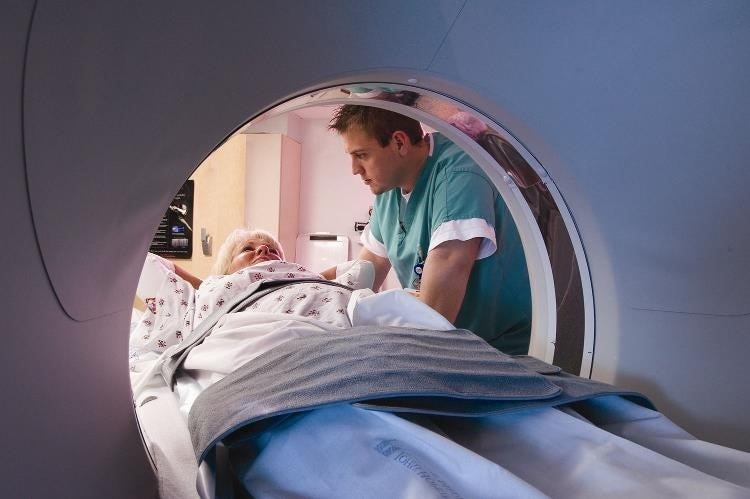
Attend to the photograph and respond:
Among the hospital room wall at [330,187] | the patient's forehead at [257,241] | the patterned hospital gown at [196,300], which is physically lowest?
the patterned hospital gown at [196,300]

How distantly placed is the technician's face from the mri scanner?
444 mm

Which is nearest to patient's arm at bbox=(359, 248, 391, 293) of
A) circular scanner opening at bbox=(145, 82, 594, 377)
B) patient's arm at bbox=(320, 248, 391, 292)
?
patient's arm at bbox=(320, 248, 391, 292)

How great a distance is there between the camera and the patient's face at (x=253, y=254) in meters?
1.84

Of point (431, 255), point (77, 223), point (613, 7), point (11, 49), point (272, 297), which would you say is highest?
point (613, 7)

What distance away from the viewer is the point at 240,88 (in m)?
0.56

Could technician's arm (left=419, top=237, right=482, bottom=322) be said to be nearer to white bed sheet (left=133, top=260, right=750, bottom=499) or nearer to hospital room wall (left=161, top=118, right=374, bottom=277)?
white bed sheet (left=133, top=260, right=750, bottom=499)

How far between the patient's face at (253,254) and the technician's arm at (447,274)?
70 centimetres

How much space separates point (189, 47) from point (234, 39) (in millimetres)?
52

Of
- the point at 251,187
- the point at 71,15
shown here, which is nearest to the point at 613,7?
the point at 71,15

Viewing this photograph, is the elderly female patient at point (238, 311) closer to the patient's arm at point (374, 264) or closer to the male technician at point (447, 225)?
the patient's arm at point (374, 264)

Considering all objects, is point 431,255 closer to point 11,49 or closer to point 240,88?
point 240,88

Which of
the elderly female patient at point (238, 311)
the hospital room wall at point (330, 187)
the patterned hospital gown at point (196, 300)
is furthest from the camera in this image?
the hospital room wall at point (330, 187)

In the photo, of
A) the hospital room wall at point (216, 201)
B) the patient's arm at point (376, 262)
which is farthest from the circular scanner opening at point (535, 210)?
the hospital room wall at point (216, 201)

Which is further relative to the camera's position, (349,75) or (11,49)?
(349,75)
